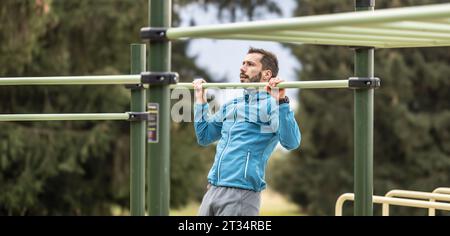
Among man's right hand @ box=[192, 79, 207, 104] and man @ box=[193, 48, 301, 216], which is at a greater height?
man's right hand @ box=[192, 79, 207, 104]

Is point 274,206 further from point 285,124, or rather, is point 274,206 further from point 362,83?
point 362,83

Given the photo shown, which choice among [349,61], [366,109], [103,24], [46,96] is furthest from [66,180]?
[366,109]

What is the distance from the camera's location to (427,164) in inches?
580

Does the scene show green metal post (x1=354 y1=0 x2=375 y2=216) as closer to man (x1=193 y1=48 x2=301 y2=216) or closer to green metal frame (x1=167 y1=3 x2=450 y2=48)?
green metal frame (x1=167 y1=3 x2=450 y2=48)

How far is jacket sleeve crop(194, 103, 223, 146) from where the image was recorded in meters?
3.56

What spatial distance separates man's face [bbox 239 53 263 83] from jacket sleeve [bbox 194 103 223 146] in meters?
0.19

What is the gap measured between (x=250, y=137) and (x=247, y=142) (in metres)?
0.03

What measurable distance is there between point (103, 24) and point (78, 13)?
44cm

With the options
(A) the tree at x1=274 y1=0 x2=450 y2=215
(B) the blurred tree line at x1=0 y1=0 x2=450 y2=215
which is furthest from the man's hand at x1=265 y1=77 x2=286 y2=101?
(A) the tree at x1=274 y1=0 x2=450 y2=215

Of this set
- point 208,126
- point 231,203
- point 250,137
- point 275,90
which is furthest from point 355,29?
point 208,126

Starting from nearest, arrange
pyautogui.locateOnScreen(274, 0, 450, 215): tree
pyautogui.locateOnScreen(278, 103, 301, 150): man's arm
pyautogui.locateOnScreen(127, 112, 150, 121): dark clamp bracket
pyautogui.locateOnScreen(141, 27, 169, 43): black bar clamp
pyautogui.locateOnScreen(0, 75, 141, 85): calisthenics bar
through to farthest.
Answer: pyautogui.locateOnScreen(141, 27, 169, 43): black bar clamp → pyautogui.locateOnScreen(0, 75, 141, 85): calisthenics bar → pyautogui.locateOnScreen(278, 103, 301, 150): man's arm → pyautogui.locateOnScreen(127, 112, 150, 121): dark clamp bracket → pyautogui.locateOnScreen(274, 0, 450, 215): tree

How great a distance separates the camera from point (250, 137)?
A: 132 inches
